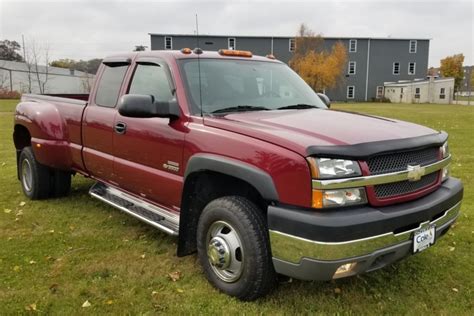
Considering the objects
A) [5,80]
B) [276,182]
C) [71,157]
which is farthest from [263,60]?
[5,80]

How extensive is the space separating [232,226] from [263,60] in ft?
7.16

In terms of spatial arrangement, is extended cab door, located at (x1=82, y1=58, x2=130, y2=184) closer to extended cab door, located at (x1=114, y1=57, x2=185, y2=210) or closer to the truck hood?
extended cab door, located at (x1=114, y1=57, x2=185, y2=210)

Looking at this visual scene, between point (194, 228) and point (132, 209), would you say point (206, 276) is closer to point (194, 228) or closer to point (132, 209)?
point (194, 228)

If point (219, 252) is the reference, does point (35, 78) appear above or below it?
above

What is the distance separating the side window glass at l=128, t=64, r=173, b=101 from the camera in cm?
415

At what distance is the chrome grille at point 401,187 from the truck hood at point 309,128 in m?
0.31

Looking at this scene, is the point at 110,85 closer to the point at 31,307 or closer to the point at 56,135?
the point at 56,135

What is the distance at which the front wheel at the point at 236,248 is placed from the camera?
3117mm

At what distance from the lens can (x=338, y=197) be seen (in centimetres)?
281

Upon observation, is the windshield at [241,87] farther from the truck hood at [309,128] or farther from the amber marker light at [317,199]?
the amber marker light at [317,199]

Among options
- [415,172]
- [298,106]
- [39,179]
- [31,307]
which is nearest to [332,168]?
[415,172]

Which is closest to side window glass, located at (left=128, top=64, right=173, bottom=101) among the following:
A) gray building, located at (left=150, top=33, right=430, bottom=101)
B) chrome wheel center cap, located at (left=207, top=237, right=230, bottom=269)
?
chrome wheel center cap, located at (left=207, top=237, right=230, bottom=269)

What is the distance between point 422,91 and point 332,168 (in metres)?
61.2

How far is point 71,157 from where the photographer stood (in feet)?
18.1
